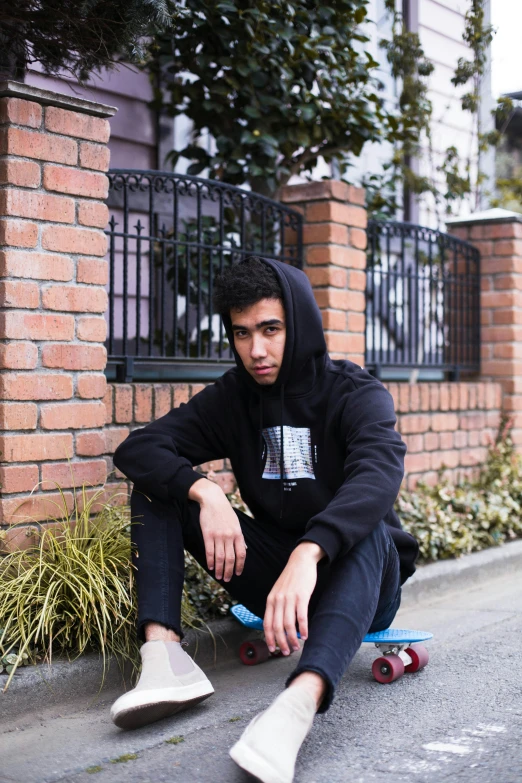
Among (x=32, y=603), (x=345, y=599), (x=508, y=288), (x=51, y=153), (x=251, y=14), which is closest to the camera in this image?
(x=345, y=599)

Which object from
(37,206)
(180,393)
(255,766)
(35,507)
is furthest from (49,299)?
(255,766)

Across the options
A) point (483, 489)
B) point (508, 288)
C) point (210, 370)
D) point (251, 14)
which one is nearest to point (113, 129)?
point (251, 14)

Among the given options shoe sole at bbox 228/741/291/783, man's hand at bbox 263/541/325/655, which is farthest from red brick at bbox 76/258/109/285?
shoe sole at bbox 228/741/291/783

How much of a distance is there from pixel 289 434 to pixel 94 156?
145 cm

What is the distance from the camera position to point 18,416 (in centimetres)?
348

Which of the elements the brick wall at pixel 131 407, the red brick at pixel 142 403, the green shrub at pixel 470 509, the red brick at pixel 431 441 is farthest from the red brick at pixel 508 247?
the red brick at pixel 142 403

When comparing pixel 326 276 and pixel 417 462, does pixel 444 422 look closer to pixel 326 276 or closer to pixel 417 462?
pixel 417 462

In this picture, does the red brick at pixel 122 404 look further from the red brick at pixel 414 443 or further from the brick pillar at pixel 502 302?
the brick pillar at pixel 502 302

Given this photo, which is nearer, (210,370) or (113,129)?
(210,370)

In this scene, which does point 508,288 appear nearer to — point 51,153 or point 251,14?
point 251,14

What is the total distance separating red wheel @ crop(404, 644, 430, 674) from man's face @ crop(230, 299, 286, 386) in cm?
106

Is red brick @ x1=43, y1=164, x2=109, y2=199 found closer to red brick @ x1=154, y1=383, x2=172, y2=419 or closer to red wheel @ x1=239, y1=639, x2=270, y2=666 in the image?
red brick @ x1=154, y1=383, x2=172, y2=419

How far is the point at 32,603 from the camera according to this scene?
312cm

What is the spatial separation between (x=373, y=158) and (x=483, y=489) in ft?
12.9
